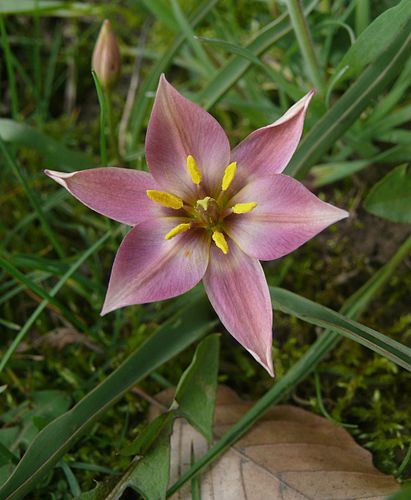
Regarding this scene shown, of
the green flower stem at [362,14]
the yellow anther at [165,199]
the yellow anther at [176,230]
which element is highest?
the green flower stem at [362,14]

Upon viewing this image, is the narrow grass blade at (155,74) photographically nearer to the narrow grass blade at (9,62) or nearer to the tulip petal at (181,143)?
the narrow grass blade at (9,62)

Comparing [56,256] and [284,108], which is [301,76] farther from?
[56,256]

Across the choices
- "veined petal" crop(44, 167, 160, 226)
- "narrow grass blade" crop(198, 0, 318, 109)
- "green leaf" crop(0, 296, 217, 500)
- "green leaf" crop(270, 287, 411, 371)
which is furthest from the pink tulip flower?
"narrow grass blade" crop(198, 0, 318, 109)

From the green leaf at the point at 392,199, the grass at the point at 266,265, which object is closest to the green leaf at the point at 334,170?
the grass at the point at 266,265

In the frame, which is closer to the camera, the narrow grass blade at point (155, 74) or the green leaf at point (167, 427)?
the green leaf at point (167, 427)

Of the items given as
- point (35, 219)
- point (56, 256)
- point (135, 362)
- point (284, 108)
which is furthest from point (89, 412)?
point (284, 108)

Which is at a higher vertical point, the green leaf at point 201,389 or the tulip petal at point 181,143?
the tulip petal at point 181,143
